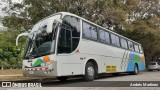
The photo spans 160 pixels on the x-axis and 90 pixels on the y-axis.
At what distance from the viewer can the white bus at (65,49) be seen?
12.0 m

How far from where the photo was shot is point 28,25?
72.6 ft

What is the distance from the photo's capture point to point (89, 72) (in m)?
14.4

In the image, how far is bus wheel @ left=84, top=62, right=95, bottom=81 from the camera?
14047 millimetres

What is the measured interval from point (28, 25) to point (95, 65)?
29.3 feet

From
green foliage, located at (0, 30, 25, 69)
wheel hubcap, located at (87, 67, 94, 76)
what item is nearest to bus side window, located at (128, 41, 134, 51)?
wheel hubcap, located at (87, 67, 94, 76)

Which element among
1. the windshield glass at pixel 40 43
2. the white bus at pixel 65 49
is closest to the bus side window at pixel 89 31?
the white bus at pixel 65 49

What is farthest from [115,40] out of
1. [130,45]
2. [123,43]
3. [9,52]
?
[9,52]

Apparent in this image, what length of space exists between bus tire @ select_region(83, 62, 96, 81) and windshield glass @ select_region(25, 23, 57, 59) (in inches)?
110

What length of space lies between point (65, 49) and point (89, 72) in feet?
7.97

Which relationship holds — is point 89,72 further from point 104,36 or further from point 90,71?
point 104,36

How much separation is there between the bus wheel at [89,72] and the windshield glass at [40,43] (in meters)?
2.81

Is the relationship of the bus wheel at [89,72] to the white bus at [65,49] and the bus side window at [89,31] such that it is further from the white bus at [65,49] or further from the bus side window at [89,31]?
the bus side window at [89,31]

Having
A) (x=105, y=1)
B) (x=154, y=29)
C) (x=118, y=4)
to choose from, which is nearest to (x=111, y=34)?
(x=105, y=1)

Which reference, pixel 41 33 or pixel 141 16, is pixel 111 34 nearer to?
pixel 41 33
